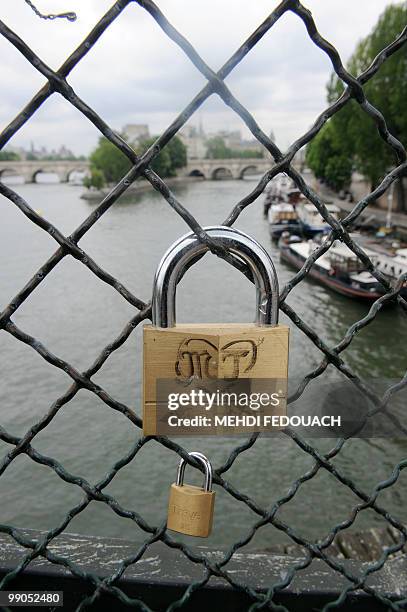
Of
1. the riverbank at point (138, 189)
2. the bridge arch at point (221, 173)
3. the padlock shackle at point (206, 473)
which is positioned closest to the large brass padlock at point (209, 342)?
the padlock shackle at point (206, 473)

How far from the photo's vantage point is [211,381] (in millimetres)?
1108

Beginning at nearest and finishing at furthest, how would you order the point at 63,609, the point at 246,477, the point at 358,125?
the point at 63,609
the point at 246,477
the point at 358,125

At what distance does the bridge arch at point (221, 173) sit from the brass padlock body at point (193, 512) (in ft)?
214

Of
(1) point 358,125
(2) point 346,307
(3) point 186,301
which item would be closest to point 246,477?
(3) point 186,301

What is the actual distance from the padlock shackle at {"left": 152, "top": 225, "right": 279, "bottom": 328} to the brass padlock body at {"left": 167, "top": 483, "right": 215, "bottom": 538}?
1.25 feet

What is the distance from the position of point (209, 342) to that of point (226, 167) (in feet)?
215

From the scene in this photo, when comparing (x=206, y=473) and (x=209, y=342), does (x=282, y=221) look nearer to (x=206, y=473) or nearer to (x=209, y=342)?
(x=206, y=473)

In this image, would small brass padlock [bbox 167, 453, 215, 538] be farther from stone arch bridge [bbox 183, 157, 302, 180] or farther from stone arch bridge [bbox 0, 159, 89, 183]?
stone arch bridge [bbox 0, 159, 89, 183]

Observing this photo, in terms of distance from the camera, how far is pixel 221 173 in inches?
2751

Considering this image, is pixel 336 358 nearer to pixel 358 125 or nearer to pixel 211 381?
pixel 211 381

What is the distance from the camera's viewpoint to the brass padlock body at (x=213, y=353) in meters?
1.07

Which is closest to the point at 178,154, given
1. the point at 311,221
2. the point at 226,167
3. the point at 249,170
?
the point at 226,167

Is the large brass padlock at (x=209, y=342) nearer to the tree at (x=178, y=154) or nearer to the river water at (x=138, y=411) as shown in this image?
the river water at (x=138, y=411)

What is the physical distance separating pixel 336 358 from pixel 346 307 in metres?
16.9
